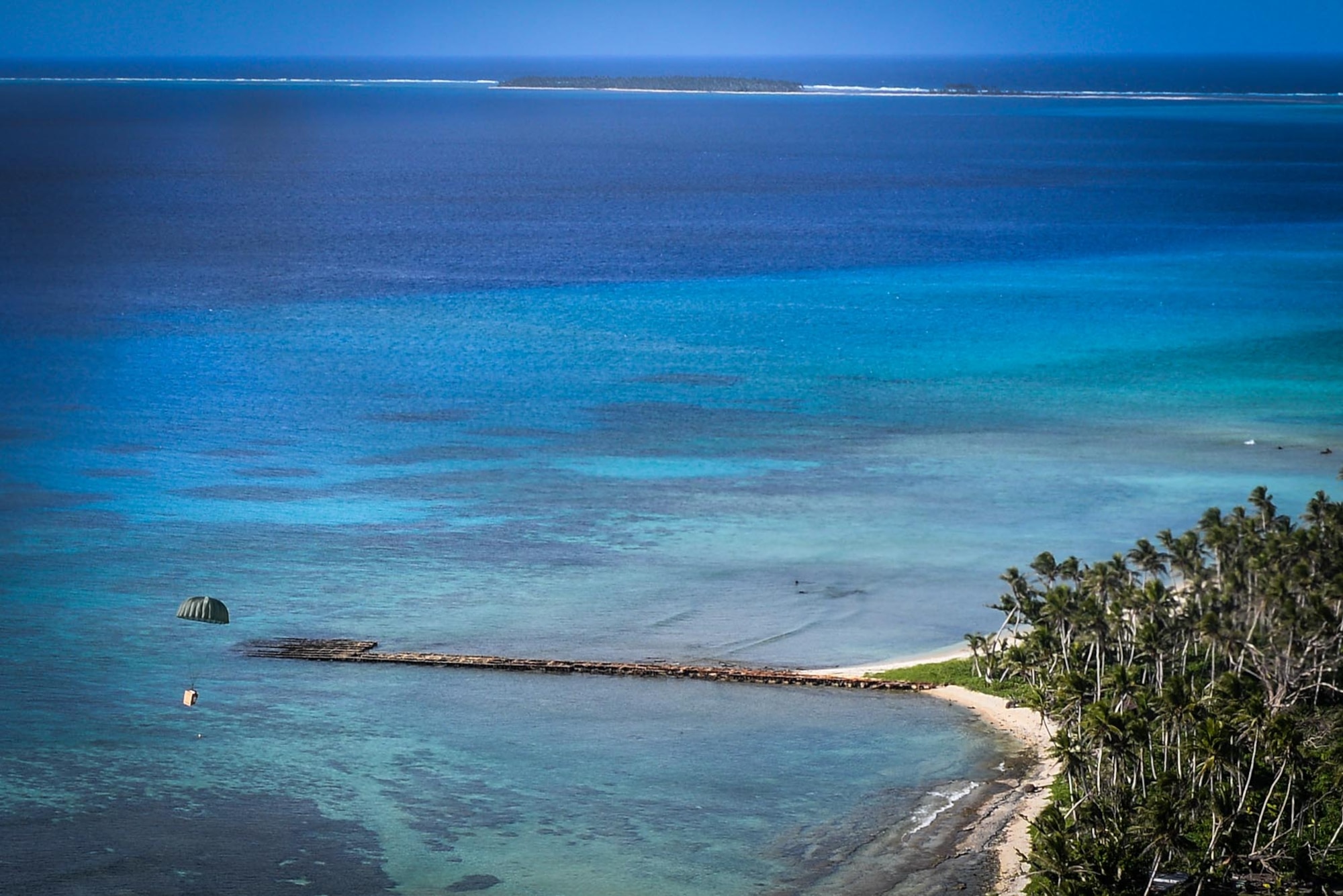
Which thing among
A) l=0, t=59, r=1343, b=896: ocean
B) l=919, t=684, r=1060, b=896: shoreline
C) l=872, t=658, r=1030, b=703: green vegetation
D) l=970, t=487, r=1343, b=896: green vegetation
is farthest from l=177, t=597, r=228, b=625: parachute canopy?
l=970, t=487, r=1343, b=896: green vegetation

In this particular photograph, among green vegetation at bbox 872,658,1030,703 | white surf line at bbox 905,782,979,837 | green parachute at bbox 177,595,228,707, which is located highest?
green parachute at bbox 177,595,228,707

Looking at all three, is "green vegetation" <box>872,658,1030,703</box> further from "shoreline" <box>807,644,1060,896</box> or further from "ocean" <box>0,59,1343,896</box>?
"ocean" <box>0,59,1343,896</box>

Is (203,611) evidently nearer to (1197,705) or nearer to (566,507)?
(566,507)

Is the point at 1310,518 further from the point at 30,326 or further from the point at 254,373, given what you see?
the point at 30,326

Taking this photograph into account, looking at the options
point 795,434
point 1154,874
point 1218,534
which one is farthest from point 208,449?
point 1154,874

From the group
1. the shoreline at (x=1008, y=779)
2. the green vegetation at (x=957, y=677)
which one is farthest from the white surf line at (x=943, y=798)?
the green vegetation at (x=957, y=677)

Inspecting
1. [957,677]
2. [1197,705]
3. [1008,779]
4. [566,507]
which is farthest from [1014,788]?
[566,507]

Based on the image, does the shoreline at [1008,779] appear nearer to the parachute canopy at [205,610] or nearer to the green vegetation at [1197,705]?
the green vegetation at [1197,705]
